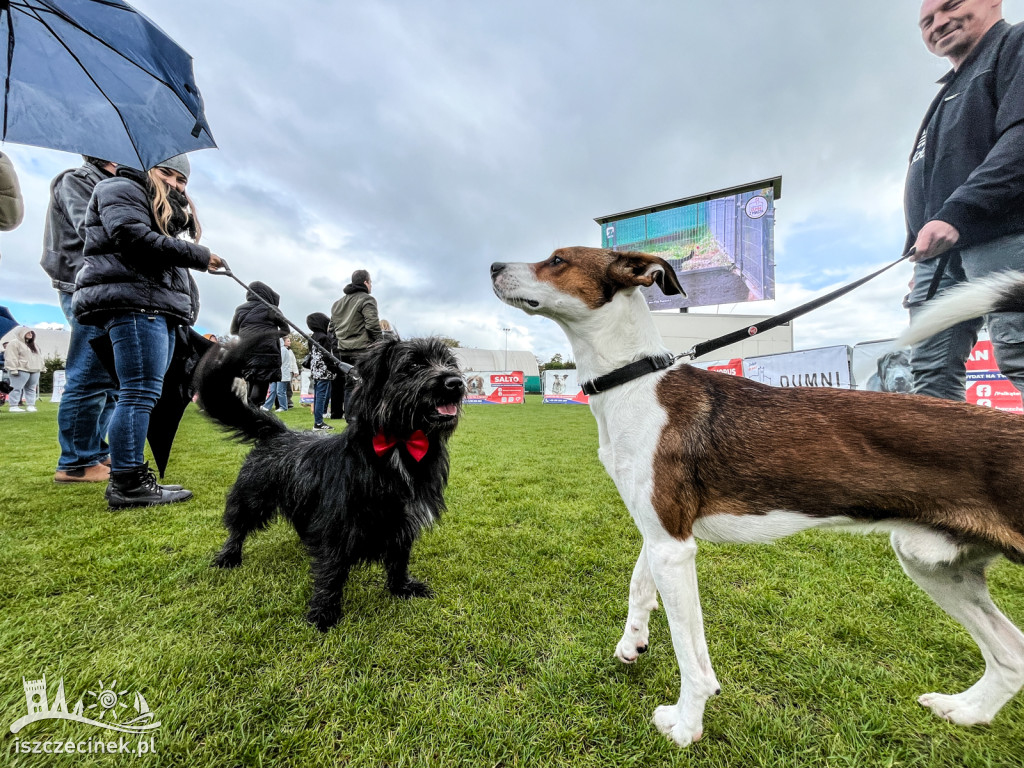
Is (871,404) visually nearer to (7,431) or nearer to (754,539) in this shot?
(754,539)

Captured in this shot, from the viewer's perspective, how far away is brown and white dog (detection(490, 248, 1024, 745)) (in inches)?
50.3

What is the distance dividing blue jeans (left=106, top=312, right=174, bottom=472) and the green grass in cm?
61

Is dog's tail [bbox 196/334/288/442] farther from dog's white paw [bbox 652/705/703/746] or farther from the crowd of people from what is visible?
dog's white paw [bbox 652/705/703/746]

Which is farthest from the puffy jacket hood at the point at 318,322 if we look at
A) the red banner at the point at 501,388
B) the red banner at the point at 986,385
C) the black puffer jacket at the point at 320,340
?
the red banner at the point at 501,388

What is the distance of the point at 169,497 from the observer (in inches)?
146

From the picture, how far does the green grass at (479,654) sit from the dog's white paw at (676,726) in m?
0.04

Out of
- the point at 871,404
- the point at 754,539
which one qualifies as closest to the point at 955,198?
the point at 871,404

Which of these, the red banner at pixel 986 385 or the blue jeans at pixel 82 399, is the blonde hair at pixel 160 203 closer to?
the blue jeans at pixel 82 399

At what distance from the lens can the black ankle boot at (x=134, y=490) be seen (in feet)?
11.3

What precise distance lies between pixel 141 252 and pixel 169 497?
2.20 m

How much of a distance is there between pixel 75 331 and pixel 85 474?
173cm

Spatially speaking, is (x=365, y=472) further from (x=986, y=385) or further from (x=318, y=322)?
(x=986, y=385)

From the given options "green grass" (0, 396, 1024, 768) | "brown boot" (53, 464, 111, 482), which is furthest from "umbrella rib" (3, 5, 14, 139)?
"brown boot" (53, 464, 111, 482)

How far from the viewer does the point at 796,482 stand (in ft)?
4.74
